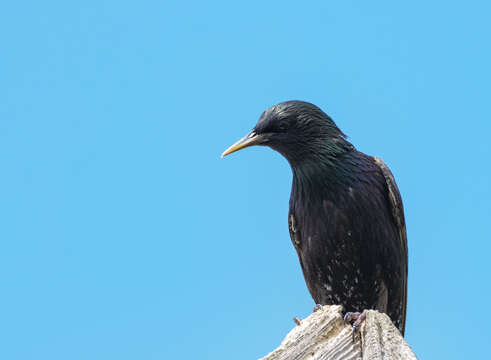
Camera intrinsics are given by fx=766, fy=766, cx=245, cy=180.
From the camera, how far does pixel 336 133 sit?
311 inches

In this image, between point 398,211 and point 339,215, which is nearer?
point 339,215

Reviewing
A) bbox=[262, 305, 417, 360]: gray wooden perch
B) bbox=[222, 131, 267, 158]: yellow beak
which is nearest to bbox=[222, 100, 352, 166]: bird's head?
bbox=[222, 131, 267, 158]: yellow beak

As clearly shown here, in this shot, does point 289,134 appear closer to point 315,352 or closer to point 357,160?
point 357,160

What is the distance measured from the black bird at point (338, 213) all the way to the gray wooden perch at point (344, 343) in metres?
3.14

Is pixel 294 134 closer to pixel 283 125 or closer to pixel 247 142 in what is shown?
pixel 283 125

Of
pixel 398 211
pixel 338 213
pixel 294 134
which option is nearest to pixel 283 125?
pixel 294 134

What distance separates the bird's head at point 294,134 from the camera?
771 cm

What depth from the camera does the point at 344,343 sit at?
4.06m

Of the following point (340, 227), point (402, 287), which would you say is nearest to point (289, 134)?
point (340, 227)

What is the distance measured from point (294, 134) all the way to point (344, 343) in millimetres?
3893

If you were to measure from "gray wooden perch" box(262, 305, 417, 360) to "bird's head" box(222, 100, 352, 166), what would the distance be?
3615 millimetres

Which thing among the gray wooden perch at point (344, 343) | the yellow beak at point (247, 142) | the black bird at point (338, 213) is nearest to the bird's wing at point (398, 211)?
the black bird at point (338, 213)

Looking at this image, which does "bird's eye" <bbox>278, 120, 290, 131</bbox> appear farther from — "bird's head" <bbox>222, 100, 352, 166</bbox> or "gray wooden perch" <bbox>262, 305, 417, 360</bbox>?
"gray wooden perch" <bbox>262, 305, 417, 360</bbox>

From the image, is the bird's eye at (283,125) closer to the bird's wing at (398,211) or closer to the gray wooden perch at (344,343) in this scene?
the bird's wing at (398,211)
